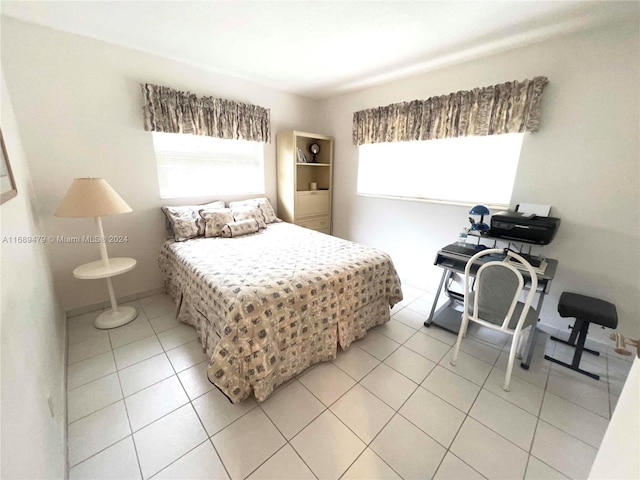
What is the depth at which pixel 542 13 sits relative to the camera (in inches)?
67.9

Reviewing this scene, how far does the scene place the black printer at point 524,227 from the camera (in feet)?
6.32

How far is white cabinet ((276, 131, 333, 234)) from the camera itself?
344cm

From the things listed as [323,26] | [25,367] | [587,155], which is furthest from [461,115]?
[25,367]

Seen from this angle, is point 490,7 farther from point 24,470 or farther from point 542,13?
point 24,470

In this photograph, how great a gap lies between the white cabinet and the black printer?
227 cm

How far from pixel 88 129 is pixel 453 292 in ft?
12.7

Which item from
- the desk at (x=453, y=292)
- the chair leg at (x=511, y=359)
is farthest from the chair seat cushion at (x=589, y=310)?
the chair leg at (x=511, y=359)

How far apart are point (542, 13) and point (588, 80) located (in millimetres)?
639

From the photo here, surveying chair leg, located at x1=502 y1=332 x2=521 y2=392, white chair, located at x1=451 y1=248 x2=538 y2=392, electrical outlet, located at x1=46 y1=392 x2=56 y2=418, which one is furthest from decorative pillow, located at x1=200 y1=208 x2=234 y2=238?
chair leg, located at x1=502 y1=332 x2=521 y2=392

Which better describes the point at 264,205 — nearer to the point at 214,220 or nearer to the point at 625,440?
the point at 214,220

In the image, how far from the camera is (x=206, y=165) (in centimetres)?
304

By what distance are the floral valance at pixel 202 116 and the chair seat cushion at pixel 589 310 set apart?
11.3 ft

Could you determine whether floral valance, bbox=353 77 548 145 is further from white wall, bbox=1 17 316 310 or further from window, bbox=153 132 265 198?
white wall, bbox=1 17 316 310

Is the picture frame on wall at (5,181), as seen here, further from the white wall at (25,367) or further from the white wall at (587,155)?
the white wall at (587,155)
